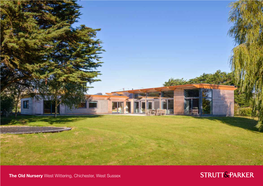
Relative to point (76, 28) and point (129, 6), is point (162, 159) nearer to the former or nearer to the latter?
point (129, 6)

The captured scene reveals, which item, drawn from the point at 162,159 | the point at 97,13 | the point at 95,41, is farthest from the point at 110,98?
the point at 162,159

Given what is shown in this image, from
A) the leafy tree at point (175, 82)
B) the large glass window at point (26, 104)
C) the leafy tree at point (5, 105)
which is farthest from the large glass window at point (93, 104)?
the leafy tree at point (175, 82)

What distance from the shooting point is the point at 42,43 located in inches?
490

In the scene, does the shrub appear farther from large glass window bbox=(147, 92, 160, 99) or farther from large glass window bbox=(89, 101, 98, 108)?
large glass window bbox=(89, 101, 98, 108)

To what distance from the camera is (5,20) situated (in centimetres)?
1155

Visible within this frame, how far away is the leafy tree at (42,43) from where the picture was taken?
38.6ft

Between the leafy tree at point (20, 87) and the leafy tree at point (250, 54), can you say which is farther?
the leafy tree at point (20, 87)

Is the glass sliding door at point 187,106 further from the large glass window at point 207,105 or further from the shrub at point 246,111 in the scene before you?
the shrub at point 246,111

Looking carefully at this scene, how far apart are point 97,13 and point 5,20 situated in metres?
6.34

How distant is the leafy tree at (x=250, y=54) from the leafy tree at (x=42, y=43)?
36.1 feet

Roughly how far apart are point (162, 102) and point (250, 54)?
1828 centimetres

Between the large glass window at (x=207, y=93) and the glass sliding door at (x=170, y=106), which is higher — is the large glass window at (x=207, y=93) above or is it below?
above

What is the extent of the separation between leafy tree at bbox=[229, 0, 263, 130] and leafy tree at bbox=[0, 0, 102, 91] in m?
11.0
